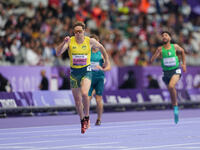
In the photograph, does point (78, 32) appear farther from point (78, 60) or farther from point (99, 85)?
point (99, 85)

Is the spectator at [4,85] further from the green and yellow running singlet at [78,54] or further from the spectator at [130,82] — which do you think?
the green and yellow running singlet at [78,54]

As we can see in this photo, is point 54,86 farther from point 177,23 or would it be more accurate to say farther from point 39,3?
point 177,23

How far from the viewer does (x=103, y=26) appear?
28.9 metres

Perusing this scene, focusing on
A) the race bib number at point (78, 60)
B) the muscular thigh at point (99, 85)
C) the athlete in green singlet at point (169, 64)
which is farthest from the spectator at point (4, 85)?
the race bib number at point (78, 60)

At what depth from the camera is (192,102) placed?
25.6 m

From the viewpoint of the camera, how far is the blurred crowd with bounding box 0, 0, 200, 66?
22809mm

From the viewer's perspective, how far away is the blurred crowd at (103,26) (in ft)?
74.8

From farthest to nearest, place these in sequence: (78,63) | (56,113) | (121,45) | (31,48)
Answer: (121,45), (31,48), (56,113), (78,63)

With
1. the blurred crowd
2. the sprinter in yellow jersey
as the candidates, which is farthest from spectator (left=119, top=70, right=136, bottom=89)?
the sprinter in yellow jersey

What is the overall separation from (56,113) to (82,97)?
782 cm

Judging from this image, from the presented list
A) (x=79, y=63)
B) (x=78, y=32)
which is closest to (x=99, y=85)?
(x=79, y=63)

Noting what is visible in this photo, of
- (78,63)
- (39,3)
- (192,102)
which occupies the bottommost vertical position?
(192,102)

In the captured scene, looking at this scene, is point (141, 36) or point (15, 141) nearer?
point (15, 141)

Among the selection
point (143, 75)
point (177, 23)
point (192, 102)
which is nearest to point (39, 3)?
point (143, 75)
